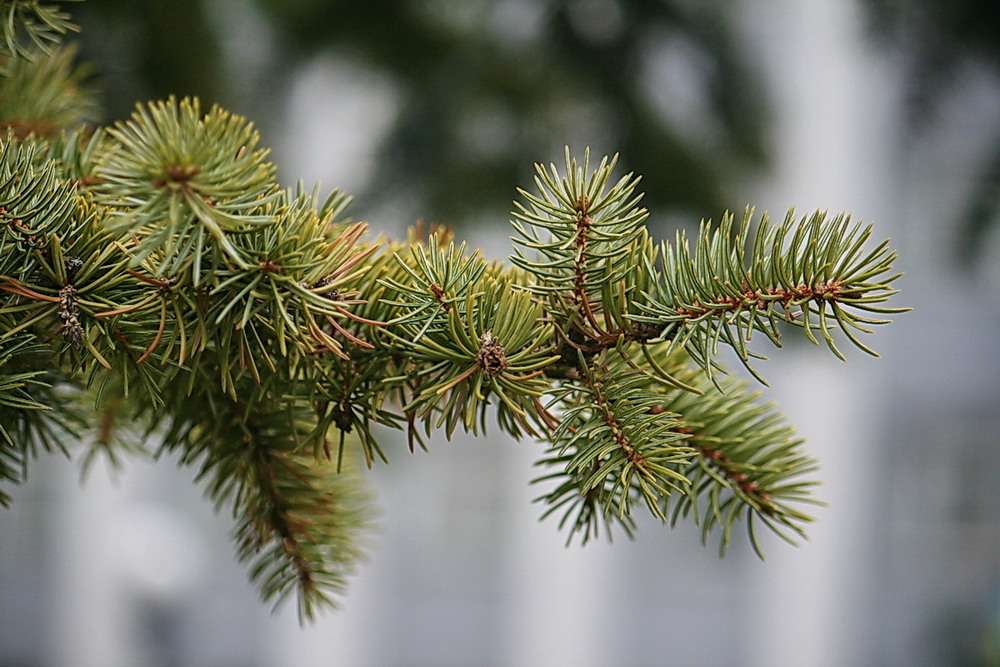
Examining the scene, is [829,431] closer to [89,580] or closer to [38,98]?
[89,580]

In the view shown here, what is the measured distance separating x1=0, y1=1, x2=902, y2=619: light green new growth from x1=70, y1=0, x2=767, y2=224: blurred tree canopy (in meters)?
0.35

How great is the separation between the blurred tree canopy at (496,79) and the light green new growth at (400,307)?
13.6 inches

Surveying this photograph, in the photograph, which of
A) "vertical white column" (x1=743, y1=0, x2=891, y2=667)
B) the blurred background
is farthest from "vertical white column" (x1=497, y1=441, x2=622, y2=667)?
"vertical white column" (x1=743, y1=0, x2=891, y2=667)

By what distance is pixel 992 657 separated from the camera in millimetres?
1160

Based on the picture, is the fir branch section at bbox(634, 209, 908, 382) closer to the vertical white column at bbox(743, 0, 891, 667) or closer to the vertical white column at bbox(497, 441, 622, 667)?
the vertical white column at bbox(497, 441, 622, 667)

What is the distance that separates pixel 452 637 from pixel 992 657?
1448mm

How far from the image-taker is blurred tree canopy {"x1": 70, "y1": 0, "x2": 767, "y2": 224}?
529 millimetres

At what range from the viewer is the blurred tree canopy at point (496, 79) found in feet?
1.73

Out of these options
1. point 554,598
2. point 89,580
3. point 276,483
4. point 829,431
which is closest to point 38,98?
point 276,483

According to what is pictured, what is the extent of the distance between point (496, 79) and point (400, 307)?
1.62 ft

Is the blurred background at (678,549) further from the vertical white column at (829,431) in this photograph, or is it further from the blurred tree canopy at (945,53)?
the blurred tree canopy at (945,53)

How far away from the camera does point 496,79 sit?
63cm

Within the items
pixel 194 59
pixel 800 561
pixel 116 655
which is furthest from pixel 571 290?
pixel 116 655

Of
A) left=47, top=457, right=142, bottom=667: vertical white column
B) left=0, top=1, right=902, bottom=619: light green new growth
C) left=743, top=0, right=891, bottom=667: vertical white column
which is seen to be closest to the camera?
left=0, top=1, right=902, bottom=619: light green new growth
